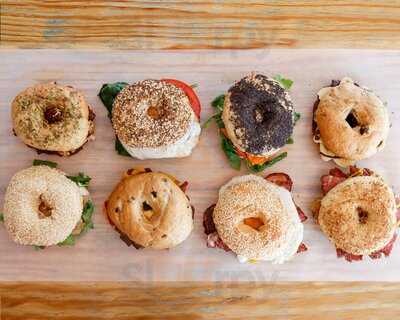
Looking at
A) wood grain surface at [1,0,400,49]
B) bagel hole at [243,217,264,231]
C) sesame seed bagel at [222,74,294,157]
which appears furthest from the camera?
wood grain surface at [1,0,400,49]

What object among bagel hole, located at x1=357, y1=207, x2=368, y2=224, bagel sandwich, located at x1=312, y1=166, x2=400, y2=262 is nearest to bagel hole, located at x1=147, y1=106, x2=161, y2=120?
bagel sandwich, located at x1=312, y1=166, x2=400, y2=262

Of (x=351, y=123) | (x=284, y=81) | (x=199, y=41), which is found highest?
(x=199, y=41)

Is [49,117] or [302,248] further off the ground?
[49,117]

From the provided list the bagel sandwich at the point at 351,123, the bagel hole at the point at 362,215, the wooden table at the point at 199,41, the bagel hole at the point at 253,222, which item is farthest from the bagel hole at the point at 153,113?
the bagel hole at the point at 362,215

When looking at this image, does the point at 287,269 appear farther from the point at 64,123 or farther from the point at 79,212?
the point at 64,123

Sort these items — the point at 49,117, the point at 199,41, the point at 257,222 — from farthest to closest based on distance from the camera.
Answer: the point at 199,41
the point at 257,222
the point at 49,117

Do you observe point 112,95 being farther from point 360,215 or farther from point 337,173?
point 360,215

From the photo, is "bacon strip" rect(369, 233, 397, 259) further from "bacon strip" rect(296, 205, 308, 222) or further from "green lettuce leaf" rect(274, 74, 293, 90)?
"green lettuce leaf" rect(274, 74, 293, 90)

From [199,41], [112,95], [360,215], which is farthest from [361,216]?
[112,95]
